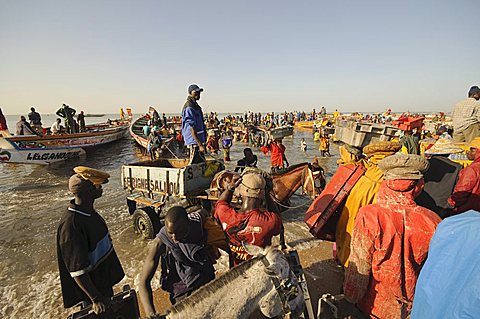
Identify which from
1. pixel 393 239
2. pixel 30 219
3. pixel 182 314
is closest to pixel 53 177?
pixel 30 219

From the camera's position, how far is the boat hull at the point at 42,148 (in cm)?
1173

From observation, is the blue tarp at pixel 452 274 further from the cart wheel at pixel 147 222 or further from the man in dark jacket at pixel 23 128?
the man in dark jacket at pixel 23 128

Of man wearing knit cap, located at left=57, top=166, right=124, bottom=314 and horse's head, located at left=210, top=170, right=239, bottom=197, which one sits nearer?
man wearing knit cap, located at left=57, top=166, right=124, bottom=314

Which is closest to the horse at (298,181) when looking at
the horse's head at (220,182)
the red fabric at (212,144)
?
the horse's head at (220,182)

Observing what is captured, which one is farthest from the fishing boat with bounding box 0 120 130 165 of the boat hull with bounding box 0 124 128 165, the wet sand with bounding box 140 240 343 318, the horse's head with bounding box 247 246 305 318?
the horse's head with bounding box 247 246 305 318

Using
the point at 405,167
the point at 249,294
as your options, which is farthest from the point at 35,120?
the point at 405,167

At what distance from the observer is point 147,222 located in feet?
18.2

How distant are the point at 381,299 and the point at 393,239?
0.57 meters

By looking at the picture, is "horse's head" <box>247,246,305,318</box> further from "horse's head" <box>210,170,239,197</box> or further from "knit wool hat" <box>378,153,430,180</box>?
"horse's head" <box>210,170,239,197</box>

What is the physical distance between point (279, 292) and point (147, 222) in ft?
15.7

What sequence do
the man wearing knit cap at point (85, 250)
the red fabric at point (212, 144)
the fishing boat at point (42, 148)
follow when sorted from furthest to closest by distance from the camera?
the red fabric at point (212, 144) < the fishing boat at point (42, 148) < the man wearing knit cap at point (85, 250)

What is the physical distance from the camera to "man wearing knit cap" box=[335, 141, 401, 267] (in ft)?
8.98

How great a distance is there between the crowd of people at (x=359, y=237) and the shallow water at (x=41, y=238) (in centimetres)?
234

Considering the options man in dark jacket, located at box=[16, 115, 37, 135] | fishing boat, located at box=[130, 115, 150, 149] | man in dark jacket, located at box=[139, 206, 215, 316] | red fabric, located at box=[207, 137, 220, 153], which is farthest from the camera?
fishing boat, located at box=[130, 115, 150, 149]
